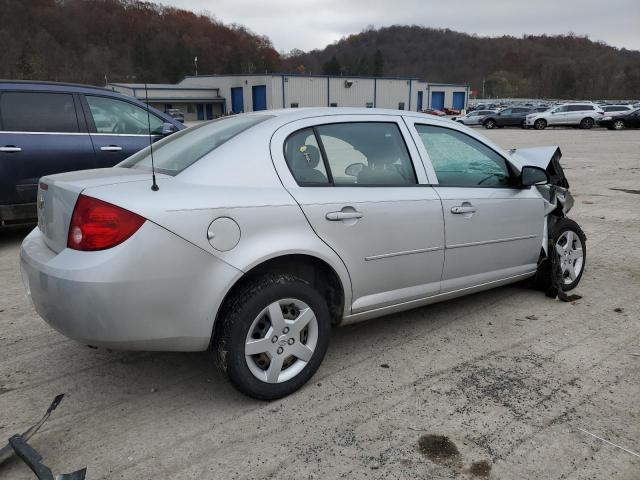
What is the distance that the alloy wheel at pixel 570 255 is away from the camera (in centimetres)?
456

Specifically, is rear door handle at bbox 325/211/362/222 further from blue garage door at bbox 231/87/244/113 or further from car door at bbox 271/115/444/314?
blue garage door at bbox 231/87/244/113

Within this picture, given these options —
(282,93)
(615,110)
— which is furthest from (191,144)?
(282,93)

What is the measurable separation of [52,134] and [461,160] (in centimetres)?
457

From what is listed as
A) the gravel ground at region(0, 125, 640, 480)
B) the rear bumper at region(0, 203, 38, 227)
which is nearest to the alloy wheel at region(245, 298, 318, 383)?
the gravel ground at region(0, 125, 640, 480)

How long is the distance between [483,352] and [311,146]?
5.85 feet

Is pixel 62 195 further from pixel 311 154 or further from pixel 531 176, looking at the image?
pixel 531 176

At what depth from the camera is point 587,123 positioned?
34594 millimetres

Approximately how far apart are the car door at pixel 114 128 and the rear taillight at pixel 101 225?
3.94 metres

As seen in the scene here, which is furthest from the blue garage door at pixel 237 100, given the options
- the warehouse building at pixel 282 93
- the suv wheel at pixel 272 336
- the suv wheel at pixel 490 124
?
the suv wheel at pixel 272 336

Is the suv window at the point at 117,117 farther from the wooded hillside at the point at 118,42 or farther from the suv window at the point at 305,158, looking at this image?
the wooded hillside at the point at 118,42

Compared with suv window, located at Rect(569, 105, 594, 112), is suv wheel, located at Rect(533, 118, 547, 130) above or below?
below

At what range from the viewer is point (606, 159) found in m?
16.1

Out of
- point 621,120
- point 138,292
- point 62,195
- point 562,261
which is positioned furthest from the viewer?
point 621,120

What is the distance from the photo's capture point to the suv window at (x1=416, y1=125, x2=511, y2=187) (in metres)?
3.69
